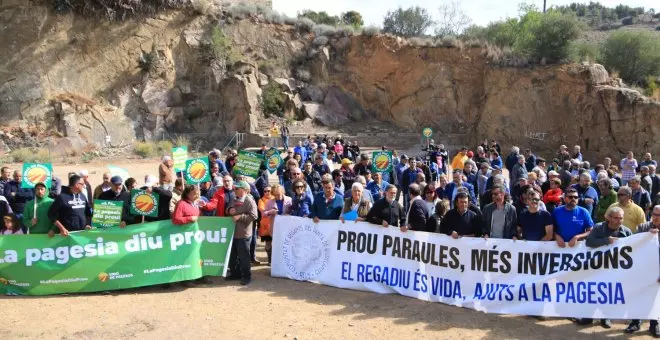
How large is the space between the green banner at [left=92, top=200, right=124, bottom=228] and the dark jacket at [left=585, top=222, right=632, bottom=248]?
651cm

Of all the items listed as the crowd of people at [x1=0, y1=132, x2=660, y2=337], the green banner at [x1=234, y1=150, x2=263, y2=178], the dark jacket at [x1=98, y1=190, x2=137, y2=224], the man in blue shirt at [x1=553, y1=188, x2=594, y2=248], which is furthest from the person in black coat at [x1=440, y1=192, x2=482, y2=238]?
the green banner at [x1=234, y1=150, x2=263, y2=178]

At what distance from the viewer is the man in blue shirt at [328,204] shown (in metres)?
8.88

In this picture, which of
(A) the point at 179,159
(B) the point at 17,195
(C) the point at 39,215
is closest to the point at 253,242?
(A) the point at 179,159

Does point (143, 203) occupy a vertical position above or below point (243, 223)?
above

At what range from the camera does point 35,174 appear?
964cm

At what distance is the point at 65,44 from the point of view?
30547 mm

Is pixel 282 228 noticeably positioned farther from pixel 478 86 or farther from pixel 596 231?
pixel 478 86

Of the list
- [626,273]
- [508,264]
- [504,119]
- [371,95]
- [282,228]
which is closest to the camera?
[626,273]

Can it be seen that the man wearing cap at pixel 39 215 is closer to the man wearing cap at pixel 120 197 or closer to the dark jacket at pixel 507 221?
the man wearing cap at pixel 120 197

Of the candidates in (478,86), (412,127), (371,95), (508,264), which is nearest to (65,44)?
(371,95)

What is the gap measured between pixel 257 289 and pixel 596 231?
187 inches

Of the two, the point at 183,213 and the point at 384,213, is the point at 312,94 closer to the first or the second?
the point at 183,213

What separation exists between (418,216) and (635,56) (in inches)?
1066

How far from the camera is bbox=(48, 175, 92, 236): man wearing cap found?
330 inches
